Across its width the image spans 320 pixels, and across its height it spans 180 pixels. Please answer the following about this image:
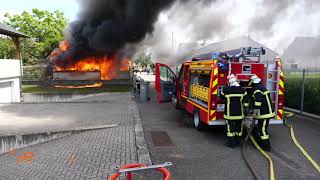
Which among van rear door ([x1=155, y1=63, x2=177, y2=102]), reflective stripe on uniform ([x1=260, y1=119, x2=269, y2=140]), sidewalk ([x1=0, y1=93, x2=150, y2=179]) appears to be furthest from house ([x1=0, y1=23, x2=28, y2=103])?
reflective stripe on uniform ([x1=260, y1=119, x2=269, y2=140])

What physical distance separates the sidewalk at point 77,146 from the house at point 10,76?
537 centimetres

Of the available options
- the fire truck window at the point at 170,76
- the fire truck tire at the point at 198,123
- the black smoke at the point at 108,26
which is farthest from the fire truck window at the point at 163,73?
the black smoke at the point at 108,26

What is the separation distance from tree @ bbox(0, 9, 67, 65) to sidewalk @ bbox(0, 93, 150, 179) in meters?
21.1

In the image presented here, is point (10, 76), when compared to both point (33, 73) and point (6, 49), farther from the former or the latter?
point (6, 49)

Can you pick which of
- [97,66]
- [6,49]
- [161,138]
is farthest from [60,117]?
[6,49]

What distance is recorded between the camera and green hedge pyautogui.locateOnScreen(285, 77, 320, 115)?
8.88m

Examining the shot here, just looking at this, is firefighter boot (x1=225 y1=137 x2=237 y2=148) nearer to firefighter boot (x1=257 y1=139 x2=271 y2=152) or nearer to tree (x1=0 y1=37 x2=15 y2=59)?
firefighter boot (x1=257 y1=139 x2=271 y2=152)

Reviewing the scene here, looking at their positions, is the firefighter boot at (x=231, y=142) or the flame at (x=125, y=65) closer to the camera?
the firefighter boot at (x=231, y=142)

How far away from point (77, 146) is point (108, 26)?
625 inches

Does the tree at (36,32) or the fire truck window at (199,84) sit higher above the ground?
the tree at (36,32)

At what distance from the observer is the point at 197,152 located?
210 inches

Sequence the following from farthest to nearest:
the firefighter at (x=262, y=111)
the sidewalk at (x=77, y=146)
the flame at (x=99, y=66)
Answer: the flame at (x=99, y=66), the firefighter at (x=262, y=111), the sidewalk at (x=77, y=146)

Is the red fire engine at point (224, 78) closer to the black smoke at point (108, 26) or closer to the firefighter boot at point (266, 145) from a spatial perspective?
the firefighter boot at point (266, 145)

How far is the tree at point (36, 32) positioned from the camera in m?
29.9
